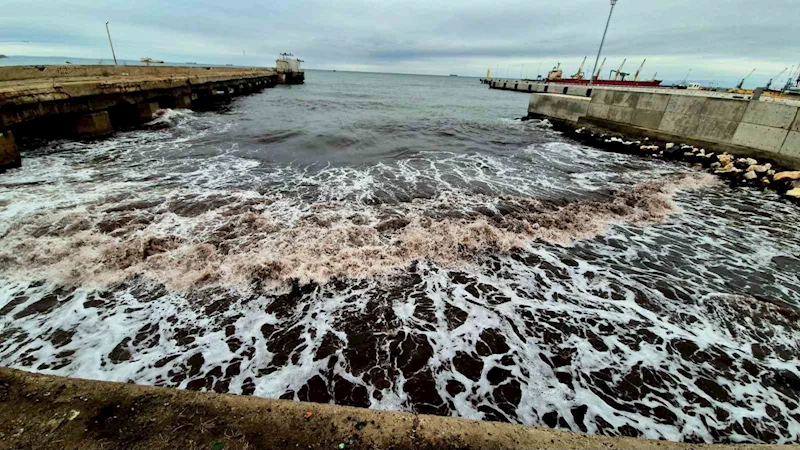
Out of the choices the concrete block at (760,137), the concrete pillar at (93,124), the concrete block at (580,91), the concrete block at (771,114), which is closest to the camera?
the concrete block at (771,114)

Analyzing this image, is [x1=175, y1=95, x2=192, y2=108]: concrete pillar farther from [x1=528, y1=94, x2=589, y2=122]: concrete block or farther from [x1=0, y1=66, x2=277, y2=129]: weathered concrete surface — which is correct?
[x1=528, y1=94, x2=589, y2=122]: concrete block

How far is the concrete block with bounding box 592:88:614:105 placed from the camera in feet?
52.8

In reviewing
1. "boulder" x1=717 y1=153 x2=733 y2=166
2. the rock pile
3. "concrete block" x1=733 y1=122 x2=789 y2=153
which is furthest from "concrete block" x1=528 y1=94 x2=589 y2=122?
"boulder" x1=717 y1=153 x2=733 y2=166

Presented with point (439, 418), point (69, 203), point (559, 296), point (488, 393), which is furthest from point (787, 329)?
point (69, 203)

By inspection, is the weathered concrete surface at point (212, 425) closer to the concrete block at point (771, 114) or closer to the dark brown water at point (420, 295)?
the dark brown water at point (420, 295)

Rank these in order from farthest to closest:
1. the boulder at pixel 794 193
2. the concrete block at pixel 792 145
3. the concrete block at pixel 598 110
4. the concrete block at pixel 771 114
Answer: the concrete block at pixel 598 110 < the concrete block at pixel 771 114 < the concrete block at pixel 792 145 < the boulder at pixel 794 193

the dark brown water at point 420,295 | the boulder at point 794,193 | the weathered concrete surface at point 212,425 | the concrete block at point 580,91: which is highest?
the concrete block at point 580,91

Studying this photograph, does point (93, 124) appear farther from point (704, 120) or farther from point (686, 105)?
point (704, 120)

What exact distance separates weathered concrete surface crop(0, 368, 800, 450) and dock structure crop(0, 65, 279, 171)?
403 inches

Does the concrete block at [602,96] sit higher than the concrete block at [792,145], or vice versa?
the concrete block at [602,96]

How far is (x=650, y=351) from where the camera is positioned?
3613mm

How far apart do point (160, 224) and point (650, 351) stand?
763 centimetres

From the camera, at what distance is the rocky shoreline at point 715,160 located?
Result: 29.5ft

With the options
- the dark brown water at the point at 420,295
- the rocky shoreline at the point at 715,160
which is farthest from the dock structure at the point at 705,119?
the dark brown water at the point at 420,295
